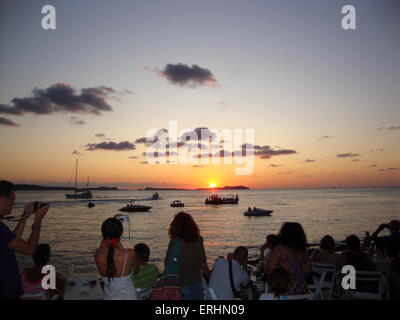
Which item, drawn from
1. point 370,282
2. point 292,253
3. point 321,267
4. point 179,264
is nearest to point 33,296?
point 179,264

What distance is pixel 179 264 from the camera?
4.34 metres

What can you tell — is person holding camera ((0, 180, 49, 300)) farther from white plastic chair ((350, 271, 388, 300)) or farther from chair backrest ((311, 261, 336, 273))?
chair backrest ((311, 261, 336, 273))

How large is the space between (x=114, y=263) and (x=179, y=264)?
979mm

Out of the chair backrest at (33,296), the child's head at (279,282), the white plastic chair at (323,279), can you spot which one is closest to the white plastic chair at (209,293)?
the child's head at (279,282)

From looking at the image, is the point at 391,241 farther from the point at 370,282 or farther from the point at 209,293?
the point at 209,293

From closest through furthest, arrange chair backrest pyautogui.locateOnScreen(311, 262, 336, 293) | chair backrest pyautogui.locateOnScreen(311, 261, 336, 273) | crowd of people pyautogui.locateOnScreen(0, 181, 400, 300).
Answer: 1. crowd of people pyautogui.locateOnScreen(0, 181, 400, 300)
2. chair backrest pyautogui.locateOnScreen(311, 262, 336, 293)
3. chair backrest pyautogui.locateOnScreen(311, 261, 336, 273)

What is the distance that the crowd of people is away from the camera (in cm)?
320

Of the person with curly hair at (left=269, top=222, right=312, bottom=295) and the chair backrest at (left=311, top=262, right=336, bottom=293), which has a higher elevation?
the person with curly hair at (left=269, top=222, right=312, bottom=295)

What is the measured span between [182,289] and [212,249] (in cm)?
2975

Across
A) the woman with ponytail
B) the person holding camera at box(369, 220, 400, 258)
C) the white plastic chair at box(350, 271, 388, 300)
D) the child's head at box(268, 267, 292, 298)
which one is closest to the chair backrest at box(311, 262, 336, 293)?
the white plastic chair at box(350, 271, 388, 300)

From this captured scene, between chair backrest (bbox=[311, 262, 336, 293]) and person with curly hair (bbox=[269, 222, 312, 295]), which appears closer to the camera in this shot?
person with curly hair (bbox=[269, 222, 312, 295])

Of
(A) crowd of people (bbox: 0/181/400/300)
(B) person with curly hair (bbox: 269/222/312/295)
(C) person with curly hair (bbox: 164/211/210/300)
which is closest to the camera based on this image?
(A) crowd of people (bbox: 0/181/400/300)
